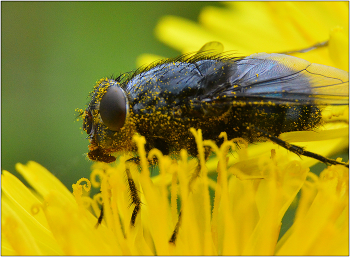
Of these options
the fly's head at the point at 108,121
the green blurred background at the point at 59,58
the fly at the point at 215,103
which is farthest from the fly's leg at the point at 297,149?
the green blurred background at the point at 59,58

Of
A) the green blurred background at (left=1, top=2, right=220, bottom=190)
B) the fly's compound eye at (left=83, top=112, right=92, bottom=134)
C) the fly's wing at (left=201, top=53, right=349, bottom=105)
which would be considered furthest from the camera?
the green blurred background at (left=1, top=2, right=220, bottom=190)

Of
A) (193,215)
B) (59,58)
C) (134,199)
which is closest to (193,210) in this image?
(193,215)

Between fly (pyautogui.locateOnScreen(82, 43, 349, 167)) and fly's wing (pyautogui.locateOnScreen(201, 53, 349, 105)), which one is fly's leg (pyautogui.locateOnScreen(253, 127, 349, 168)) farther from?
fly's wing (pyautogui.locateOnScreen(201, 53, 349, 105))

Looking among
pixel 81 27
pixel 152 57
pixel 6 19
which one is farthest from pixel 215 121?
pixel 6 19

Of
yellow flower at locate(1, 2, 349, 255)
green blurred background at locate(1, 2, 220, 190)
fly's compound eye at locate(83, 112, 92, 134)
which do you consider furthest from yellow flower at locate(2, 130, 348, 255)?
green blurred background at locate(1, 2, 220, 190)

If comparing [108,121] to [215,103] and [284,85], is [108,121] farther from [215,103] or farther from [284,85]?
[284,85]
